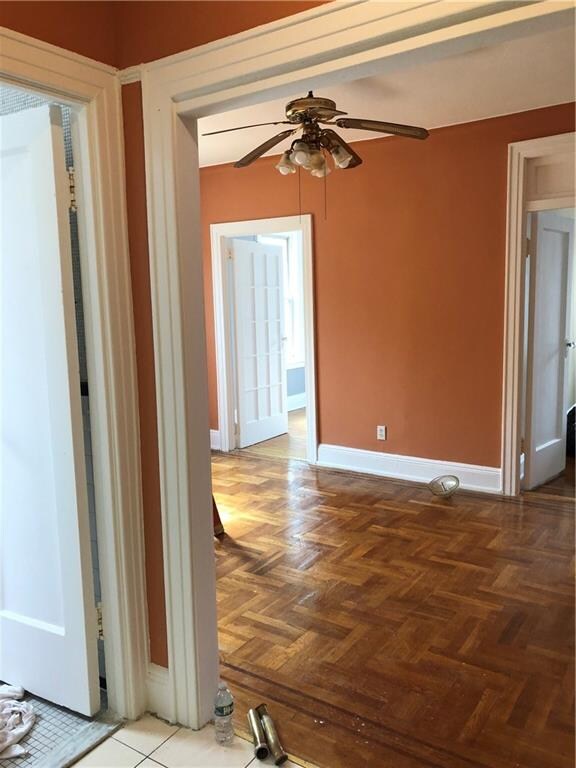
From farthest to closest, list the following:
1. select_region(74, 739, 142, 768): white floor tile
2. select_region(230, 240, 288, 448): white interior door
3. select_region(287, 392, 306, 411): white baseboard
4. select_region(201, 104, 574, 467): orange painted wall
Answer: select_region(287, 392, 306, 411): white baseboard → select_region(230, 240, 288, 448): white interior door → select_region(201, 104, 574, 467): orange painted wall → select_region(74, 739, 142, 768): white floor tile

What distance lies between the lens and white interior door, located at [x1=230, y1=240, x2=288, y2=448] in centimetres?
559

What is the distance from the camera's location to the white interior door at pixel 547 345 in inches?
161

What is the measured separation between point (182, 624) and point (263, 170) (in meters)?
3.92

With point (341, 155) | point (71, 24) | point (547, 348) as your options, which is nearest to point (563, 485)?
point (547, 348)

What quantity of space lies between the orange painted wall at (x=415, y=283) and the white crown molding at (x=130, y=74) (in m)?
2.84

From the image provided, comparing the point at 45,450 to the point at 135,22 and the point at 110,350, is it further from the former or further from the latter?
the point at 135,22

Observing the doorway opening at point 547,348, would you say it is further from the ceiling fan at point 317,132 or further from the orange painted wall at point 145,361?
the orange painted wall at point 145,361

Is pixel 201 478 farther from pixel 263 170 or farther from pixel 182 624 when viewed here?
pixel 263 170

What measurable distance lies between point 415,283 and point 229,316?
1.82m

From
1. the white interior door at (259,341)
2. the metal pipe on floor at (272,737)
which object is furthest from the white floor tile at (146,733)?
the white interior door at (259,341)

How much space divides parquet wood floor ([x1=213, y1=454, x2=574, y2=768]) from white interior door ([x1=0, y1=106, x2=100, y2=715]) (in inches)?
25.7

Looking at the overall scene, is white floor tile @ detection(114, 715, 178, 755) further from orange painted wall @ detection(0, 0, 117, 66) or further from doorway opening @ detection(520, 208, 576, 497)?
doorway opening @ detection(520, 208, 576, 497)

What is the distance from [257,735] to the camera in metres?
1.88

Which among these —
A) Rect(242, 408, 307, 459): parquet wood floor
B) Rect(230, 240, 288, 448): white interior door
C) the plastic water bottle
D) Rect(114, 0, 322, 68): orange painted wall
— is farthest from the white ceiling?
the plastic water bottle
